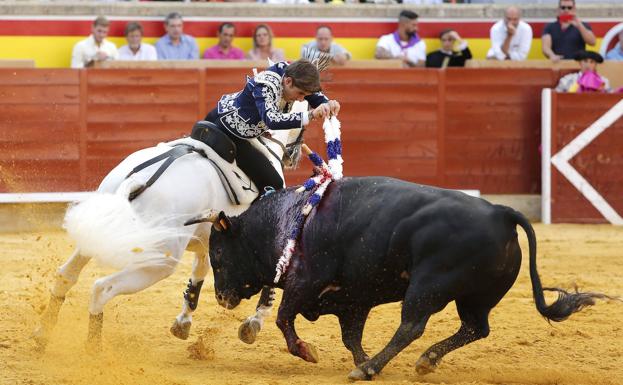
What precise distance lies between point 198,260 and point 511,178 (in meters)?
6.11

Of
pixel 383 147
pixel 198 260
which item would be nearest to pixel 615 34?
pixel 383 147

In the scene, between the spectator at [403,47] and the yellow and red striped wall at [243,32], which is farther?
the spectator at [403,47]

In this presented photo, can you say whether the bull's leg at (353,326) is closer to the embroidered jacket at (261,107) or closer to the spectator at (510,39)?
the embroidered jacket at (261,107)

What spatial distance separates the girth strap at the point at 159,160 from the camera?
16.6ft

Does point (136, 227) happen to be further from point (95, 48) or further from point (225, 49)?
point (225, 49)

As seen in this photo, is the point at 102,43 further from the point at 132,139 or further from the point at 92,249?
the point at 92,249

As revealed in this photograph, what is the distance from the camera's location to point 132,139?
34.3ft

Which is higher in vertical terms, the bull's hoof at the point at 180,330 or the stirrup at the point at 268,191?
the stirrup at the point at 268,191

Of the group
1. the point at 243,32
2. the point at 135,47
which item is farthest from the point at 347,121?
the point at 135,47

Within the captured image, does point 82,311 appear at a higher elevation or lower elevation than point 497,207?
lower

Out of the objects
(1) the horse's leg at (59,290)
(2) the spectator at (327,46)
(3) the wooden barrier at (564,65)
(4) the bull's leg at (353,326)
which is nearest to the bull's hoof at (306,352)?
(4) the bull's leg at (353,326)

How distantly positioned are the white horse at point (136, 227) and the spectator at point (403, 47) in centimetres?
614

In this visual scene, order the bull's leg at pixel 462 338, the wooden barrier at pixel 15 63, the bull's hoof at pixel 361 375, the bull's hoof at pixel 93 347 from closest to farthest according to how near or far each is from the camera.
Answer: the bull's hoof at pixel 361 375 < the bull's leg at pixel 462 338 < the bull's hoof at pixel 93 347 < the wooden barrier at pixel 15 63

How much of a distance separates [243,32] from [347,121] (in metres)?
1.44
